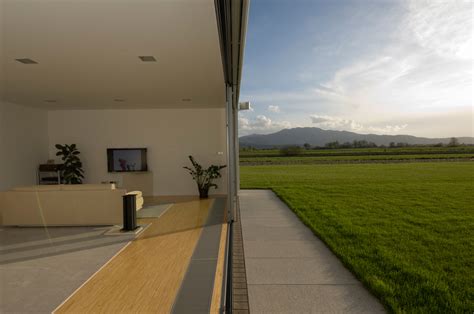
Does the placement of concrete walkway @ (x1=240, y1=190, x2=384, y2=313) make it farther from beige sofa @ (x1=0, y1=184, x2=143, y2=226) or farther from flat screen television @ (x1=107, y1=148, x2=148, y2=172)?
flat screen television @ (x1=107, y1=148, x2=148, y2=172)

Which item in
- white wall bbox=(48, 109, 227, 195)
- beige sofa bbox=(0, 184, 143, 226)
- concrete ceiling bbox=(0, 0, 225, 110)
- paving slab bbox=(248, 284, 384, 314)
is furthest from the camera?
white wall bbox=(48, 109, 227, 195)

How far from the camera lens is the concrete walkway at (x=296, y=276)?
2.18 m

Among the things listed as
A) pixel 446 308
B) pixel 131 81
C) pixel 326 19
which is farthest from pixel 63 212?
pixel 326 19

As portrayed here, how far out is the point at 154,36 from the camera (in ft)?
10.2

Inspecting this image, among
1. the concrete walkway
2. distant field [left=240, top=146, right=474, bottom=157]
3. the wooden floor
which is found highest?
distant field [left=240, top=146, right=474, bottom=157]

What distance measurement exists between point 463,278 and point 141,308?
275 cm

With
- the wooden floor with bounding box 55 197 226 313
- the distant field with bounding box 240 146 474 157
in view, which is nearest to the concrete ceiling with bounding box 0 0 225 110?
the wooden floor with bounding box 55 197 226 313

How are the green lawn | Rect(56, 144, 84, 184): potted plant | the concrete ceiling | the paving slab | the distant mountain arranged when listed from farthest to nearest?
the distant mountain
Rect(56, 144, 84, 184): potted plant
the concrete ceiling
the green lawn
the paving slab

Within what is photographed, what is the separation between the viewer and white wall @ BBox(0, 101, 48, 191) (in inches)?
269

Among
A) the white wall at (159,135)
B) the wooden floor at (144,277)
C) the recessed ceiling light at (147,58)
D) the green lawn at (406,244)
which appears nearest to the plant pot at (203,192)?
the white wall at (159,135)

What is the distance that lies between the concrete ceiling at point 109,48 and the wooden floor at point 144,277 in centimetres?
245

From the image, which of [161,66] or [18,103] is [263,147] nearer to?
[18,103]

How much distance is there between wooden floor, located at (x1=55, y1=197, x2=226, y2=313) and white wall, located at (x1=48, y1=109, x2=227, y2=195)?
371 centimetres

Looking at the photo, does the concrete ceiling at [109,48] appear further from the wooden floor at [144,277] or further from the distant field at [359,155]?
the distant field at [359,155]
